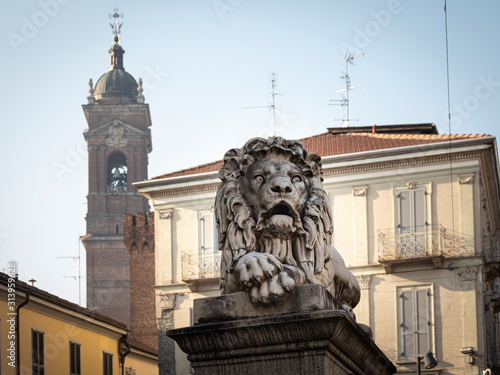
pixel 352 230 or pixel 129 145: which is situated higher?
pixel 129 145

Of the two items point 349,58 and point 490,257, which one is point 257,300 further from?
point 349,58

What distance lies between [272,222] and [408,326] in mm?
29846

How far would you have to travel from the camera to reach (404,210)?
38.5m

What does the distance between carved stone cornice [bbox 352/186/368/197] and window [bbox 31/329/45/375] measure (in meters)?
12.6

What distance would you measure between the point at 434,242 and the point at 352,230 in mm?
2998

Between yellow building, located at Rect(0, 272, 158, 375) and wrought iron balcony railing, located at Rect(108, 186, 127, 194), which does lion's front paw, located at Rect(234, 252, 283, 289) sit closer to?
yellow building, located at Rect(0, 272, 158, 375)

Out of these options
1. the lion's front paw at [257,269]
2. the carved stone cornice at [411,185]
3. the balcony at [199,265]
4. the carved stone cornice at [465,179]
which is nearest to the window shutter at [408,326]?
the carved stone cornice at [411,185]

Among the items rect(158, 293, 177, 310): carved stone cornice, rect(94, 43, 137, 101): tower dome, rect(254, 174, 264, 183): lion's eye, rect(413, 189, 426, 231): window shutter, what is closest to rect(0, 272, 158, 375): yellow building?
rect(158, 293, 177, 310): carved stone cornice

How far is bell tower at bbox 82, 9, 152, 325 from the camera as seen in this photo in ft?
319

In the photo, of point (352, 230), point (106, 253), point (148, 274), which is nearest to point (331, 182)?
point (352, 230)

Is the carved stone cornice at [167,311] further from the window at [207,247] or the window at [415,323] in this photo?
the window at [415,323]

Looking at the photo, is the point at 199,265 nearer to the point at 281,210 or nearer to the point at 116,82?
the point at 281,210

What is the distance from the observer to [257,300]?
7551 mm

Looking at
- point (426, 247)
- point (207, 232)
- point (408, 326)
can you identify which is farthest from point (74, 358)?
point (426, 247)
